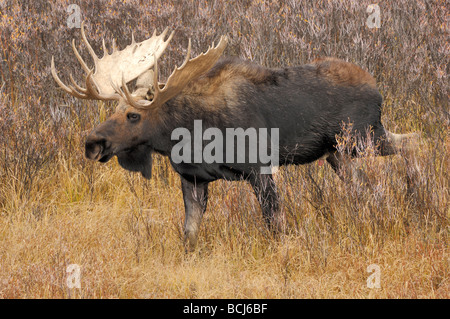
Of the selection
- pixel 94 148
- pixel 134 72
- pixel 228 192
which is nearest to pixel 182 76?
pixel 134 72

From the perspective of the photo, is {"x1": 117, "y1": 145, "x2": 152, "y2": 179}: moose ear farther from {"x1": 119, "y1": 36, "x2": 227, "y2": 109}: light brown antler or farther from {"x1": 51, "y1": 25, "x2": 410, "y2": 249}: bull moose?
{"x1": 119, "y1": 36, "x2": 227, "y2": 109}: light brown antler

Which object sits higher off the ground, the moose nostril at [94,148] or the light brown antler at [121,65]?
the light brown antler at [121,65]

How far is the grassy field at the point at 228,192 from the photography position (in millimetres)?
3971

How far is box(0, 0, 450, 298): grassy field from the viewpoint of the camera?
397cm

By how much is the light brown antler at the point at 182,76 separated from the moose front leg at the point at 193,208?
2.09 ft

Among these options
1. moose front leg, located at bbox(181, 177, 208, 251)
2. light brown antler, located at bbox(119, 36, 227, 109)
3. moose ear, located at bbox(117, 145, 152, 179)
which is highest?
light brown antler, located at bbox(119, 36, 227, 109)

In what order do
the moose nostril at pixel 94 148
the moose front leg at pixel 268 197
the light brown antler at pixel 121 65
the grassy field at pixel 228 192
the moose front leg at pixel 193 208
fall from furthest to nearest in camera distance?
1. the light brown antler at pixel 121 65
2. the moose front leg at pixel 193 208
3. the moose front leg at pixel 268 197
4. the moose nostril at pixel 94 148
5. the grassy field at pixel 228 192

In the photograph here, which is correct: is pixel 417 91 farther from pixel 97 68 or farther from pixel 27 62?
pixel 27 62

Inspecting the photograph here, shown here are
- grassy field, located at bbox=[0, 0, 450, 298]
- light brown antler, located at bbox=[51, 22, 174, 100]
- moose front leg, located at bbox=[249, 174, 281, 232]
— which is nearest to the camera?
grassy field, located at bbox=[0, 0, 450, 298]

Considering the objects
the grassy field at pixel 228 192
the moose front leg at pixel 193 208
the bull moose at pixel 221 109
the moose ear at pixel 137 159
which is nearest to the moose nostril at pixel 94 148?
the bull moose at pixel 221 109

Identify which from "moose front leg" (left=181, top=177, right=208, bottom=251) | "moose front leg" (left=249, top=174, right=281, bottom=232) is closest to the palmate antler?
"moose front leg" (left=181, top=177, right=208, bottom=251)

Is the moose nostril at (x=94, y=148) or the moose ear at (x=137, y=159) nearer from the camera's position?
the moose nostril at (x=94, y=148)

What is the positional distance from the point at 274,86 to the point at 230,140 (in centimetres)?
67

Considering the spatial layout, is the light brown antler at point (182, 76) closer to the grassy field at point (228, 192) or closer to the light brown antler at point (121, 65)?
the light brown antler at point (121, 65)
